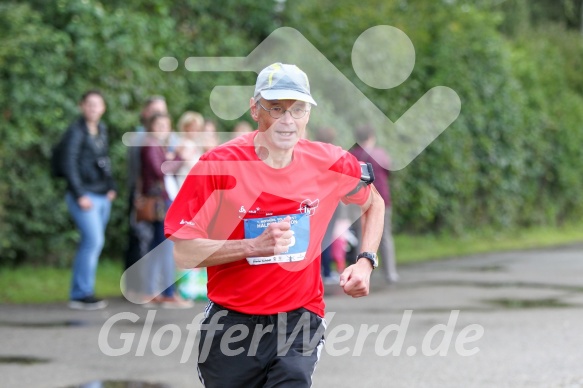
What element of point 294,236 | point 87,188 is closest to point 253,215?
point 294,236

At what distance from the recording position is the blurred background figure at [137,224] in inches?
456

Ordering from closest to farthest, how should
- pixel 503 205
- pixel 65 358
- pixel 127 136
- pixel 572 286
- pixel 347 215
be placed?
pixel 65 358 < pixel 127 136 < pixel 572 286 < pixel 347 215 < pixel 503 205

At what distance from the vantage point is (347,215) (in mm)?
15039

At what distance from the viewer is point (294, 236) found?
4.99 m

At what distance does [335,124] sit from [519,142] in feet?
25.4

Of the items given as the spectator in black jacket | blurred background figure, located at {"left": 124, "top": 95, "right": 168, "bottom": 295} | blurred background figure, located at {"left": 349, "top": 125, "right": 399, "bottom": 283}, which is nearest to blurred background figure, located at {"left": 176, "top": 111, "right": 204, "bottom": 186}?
blurred background figure, located at {"left": 124, "top": 95, "right": 168, "bottom": 295}

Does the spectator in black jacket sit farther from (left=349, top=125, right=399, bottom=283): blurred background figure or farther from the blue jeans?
(left=349, top=125, right=399, bottom=283): blurred background figure

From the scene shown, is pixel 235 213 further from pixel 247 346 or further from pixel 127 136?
pixel 127 136

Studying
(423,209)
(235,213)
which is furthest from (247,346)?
(423,209)

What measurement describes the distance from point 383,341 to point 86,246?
10.5ft

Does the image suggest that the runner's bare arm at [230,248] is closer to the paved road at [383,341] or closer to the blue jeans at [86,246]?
the paved road at [383,341]

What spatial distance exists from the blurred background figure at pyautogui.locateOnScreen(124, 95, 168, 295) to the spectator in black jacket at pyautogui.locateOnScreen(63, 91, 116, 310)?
14.9 inches

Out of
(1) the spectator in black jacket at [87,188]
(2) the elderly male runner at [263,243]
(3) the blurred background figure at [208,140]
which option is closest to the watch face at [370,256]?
(2) the elderly male runner at [263,243]

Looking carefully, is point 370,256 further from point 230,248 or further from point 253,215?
point 230,248
